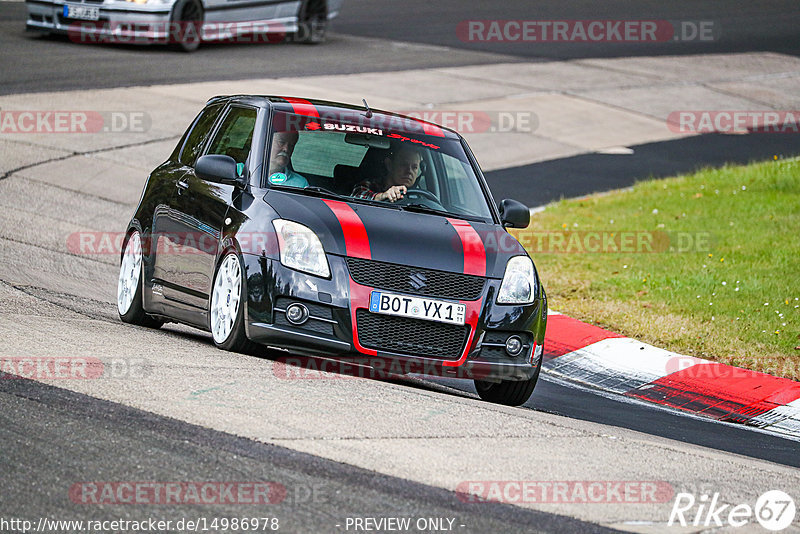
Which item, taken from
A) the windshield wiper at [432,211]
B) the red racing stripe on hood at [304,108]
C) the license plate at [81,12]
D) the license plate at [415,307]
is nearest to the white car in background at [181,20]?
the license plate at [81,12]

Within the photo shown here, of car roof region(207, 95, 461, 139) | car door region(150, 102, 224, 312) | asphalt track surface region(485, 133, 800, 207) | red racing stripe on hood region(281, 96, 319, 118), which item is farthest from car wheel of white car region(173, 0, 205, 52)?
red racing stripe on hood region(281, 96, 319, 118)

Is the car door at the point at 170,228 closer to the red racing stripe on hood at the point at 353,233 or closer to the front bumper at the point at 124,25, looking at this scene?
the red racing stripe on hood at the point at 353,233

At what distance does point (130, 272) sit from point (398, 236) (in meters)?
2.52

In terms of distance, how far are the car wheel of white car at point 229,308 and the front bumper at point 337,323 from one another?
0.11m

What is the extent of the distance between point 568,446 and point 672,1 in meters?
32.0

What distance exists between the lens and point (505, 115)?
20.2 m

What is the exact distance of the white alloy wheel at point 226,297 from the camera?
282 inches

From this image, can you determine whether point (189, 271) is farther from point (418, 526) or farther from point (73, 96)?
point (73, 96)

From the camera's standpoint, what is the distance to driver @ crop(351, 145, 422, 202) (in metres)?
7.78

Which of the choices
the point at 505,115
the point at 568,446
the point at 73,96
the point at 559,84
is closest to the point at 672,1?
the point at 559,84

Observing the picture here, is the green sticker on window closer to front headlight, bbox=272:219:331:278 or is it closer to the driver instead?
the driver

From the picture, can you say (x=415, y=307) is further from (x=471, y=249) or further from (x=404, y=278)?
(x=471, y=249)

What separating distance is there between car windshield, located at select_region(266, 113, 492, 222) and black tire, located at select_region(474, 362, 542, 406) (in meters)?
1.10

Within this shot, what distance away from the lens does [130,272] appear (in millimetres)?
8742
